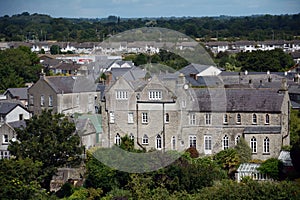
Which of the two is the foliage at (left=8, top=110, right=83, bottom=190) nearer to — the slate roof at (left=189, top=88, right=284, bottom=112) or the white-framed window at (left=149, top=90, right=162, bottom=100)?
the white-framed window at (left=149, top=90, right=162, bottom=100)

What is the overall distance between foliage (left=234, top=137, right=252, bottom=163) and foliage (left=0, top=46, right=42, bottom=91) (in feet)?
76.7

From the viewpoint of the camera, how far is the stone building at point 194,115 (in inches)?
931

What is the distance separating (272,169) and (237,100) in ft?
13.5

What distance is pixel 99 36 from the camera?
9206 cm

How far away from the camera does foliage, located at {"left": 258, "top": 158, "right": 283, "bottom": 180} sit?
2072 centimetres

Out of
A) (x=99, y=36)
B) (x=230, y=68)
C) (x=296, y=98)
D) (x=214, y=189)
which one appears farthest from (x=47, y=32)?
(x=214, y=189)

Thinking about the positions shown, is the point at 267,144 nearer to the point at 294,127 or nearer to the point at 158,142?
the point at 294,127

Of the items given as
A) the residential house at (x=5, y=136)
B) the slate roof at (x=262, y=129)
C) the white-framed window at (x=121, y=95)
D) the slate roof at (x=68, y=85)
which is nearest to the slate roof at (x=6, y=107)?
the slate roof at (x=68, y=85)

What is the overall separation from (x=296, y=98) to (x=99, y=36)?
59.0 m

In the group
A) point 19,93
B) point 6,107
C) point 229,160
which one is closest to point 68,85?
point 6,107

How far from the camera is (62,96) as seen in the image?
31250 millimetres

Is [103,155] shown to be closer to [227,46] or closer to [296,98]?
[296,98]

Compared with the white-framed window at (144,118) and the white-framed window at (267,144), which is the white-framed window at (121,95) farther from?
the white-framed window at (267,144)

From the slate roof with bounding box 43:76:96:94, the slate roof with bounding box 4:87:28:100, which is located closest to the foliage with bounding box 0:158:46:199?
the slate roof with bounding box 43:76:96:94
